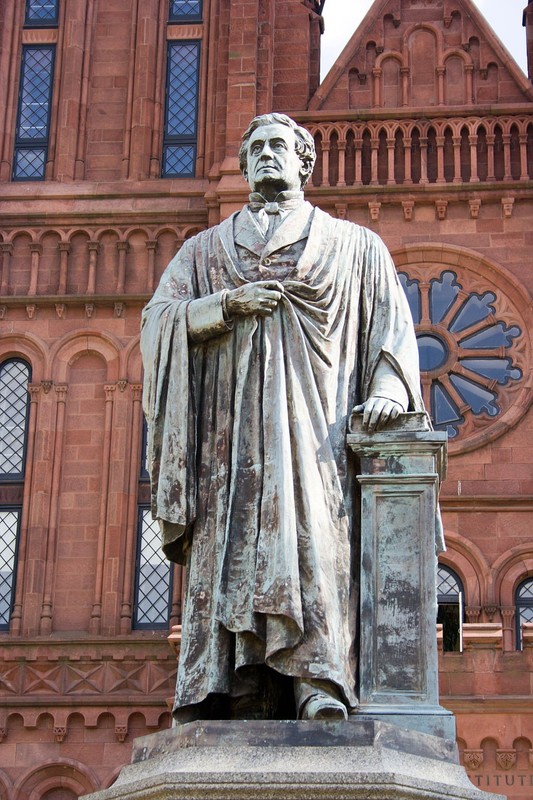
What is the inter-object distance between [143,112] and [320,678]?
20.4m

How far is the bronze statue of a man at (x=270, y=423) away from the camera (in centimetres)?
542

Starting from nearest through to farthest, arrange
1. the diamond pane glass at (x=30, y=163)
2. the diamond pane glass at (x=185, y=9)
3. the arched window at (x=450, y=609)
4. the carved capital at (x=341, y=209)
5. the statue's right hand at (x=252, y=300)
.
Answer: the statue's right hand at (x=252, y=300) → the arched window at (x=450, y=609) → the carved capital at (x=341, y=209) → the diamond pane glass at (x=30, y=163) → the diamond pane glass at (x=185, y=9)

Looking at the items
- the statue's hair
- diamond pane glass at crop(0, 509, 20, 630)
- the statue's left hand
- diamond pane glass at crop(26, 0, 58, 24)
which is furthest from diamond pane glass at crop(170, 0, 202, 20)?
the statue's left hand

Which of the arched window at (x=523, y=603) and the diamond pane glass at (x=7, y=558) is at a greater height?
the diamond pane glass at (x=7, y=558)

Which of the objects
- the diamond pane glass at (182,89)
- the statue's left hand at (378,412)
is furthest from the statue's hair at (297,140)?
the diamond pane glass at (182,89)

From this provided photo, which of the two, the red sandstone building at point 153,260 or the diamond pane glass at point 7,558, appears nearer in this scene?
the red sandstone building at point 153,260

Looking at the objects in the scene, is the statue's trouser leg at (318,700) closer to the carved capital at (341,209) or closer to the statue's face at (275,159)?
the statue's face at (275,159)

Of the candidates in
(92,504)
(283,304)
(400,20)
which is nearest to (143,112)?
(400,20)

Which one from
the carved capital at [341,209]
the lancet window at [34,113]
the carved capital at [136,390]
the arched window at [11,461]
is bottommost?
the arched window at [11,461]

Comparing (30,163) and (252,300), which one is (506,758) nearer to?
(30,163)

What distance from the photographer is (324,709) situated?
17.2 feet

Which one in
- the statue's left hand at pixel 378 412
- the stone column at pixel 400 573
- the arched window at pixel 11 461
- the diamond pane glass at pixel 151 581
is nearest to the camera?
the stone column at pixel 400 573

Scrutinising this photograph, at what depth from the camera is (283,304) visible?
5840 mm

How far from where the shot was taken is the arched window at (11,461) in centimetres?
2294
